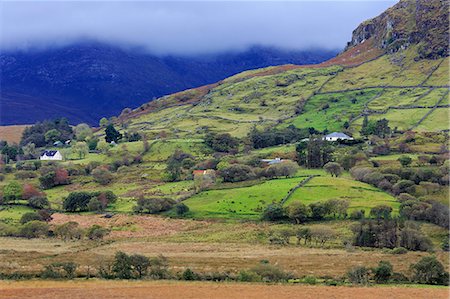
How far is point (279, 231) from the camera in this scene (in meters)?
70.2

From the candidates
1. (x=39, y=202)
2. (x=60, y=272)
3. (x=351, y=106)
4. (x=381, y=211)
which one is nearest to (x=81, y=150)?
(x=39, y=202)

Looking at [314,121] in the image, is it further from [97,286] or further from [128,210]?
[97,286]

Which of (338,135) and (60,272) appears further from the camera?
(338,135)

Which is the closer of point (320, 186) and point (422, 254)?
point (422, 254)

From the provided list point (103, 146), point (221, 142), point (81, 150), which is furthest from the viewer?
point (103, 146)

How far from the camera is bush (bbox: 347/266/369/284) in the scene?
1807 inches

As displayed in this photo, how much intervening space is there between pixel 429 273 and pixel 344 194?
37.0m

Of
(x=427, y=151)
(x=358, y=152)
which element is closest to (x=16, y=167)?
(x=358, y=152)

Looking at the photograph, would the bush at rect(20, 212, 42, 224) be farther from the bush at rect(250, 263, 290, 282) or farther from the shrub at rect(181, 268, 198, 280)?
the bush at rect(250, 263, 290, 282)

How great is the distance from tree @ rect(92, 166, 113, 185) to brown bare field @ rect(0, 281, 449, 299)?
63.5 m

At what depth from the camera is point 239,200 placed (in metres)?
85.6

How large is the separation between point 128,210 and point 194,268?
3650cm

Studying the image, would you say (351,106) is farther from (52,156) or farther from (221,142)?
(52,156)

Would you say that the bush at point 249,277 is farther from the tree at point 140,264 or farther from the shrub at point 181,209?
the shrub at point 181,209
